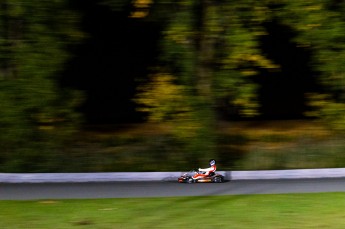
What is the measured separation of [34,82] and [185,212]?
207 inches

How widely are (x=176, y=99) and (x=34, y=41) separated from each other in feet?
10.4

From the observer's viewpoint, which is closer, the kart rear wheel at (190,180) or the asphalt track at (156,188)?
the asphalt track at (156,188)

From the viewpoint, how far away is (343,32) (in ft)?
41.4

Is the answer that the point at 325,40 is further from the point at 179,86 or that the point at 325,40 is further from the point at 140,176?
the point at 140,176

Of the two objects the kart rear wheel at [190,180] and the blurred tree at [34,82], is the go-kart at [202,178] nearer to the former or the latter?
the kart rear wheel at [190,180]

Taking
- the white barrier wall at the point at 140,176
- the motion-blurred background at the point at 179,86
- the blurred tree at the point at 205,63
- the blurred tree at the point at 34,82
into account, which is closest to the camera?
the white barrier wall at the point at 140,176

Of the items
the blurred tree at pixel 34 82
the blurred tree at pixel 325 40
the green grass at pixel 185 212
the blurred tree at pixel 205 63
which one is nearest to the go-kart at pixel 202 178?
the green grass at pixel 185 212

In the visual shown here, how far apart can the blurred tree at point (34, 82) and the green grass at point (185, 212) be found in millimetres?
3501

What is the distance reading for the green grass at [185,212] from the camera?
7949 millimetres

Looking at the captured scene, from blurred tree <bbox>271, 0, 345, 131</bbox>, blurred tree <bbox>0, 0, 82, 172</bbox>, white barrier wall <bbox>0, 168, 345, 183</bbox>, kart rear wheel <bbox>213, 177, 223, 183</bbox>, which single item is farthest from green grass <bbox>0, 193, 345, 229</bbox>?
blurred tree <bbox>271, 0, 345, 131</bbox>

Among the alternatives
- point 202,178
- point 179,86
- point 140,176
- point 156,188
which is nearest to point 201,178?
point 202,178

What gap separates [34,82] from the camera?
40.5 feet

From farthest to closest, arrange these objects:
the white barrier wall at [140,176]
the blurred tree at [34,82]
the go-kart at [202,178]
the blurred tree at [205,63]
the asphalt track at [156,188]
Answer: the blurred tree at [205,63] < the blurred tree at [34,82] < the white barrier wall at [140,176] < the go-kart at [202,178] < the asphalt track at [156,188]

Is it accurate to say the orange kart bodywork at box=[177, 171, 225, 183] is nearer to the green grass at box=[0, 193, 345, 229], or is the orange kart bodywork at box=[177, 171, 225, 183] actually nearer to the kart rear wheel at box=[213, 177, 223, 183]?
the kart rear wheel at box=[213, 177, 223, 183]
